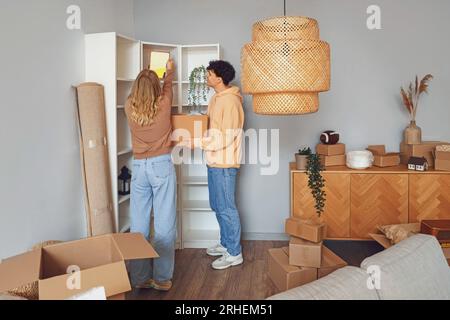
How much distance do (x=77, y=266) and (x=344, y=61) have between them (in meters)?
3.32

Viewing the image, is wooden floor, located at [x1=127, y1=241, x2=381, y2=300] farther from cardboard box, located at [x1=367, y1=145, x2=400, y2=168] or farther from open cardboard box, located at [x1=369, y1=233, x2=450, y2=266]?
cardboard box, located at [x1=367, y1=145, x2=400, y2=168]

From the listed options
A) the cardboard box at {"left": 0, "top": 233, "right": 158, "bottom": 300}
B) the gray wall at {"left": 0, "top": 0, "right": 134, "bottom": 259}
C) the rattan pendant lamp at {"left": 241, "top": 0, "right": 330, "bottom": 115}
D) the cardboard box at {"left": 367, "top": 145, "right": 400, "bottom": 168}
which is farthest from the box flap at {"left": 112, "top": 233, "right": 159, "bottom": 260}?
the cardboard box at {"left": 367, "top": 145, "right": 400, "bottom": 168}

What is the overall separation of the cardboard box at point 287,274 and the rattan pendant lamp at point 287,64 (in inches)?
59.3

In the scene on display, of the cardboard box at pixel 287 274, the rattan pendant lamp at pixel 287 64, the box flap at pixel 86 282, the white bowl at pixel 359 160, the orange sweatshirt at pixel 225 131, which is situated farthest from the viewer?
the white bowl at pixel 359 160

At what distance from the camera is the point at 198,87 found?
414cm

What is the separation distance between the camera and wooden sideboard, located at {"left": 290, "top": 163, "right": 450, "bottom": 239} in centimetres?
395

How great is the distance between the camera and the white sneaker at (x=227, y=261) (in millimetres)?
3760

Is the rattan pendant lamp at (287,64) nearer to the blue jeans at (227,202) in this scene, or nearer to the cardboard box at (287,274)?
the cardboard box at (287,274)

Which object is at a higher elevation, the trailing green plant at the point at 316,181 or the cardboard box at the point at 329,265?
the trailing green plant at the point at 316,181

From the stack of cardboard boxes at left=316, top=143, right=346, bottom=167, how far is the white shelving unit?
1161 millimetres

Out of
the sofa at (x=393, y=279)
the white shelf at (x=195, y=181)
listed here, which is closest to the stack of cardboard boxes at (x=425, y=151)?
the white shelf at (x=195, y=181)

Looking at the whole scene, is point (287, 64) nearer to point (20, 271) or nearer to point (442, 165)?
point (20, 271)

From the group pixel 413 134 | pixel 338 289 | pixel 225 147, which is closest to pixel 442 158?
pixel 413 134
